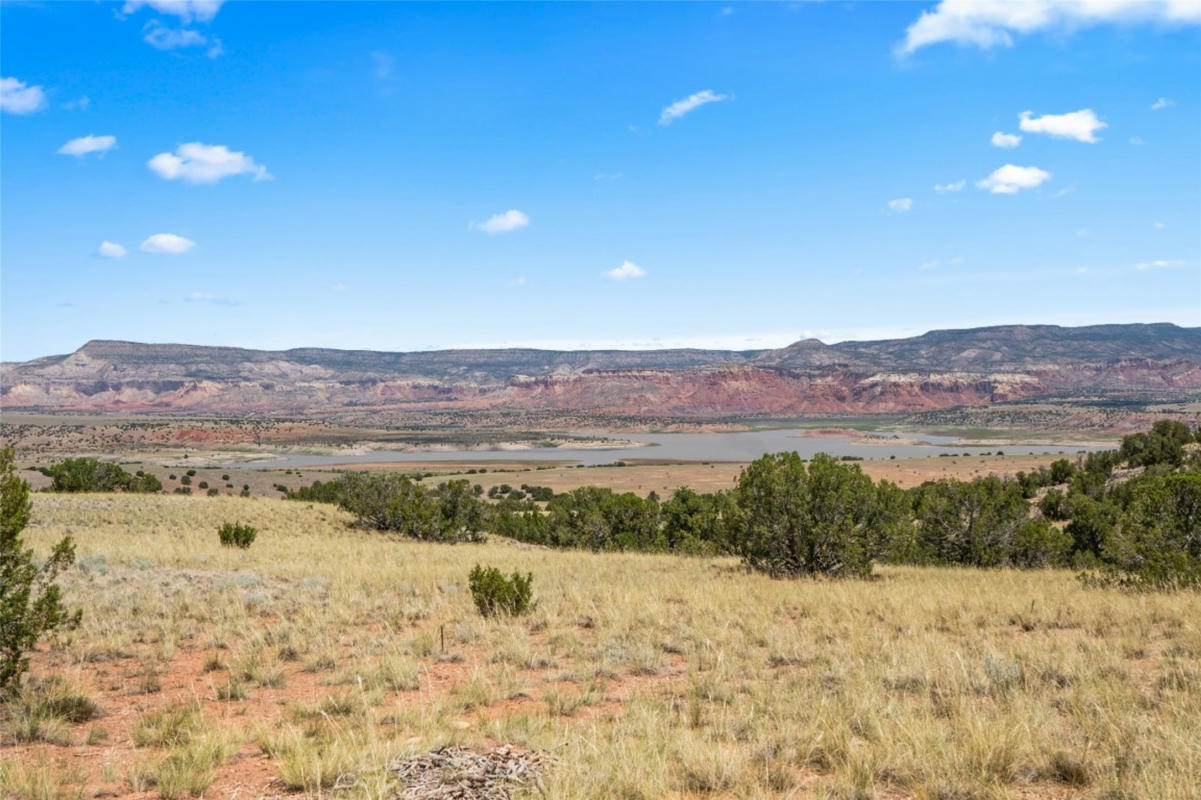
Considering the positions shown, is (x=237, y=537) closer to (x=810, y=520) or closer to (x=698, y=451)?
(x=810, y=520)

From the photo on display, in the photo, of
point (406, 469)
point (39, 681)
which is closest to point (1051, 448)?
point (406, 469)

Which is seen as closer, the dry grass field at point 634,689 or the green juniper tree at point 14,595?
the dry grass field at point 634,689

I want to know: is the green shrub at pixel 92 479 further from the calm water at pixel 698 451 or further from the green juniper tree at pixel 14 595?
the calm water at pixel 698 451

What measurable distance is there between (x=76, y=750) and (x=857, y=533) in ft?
50.0

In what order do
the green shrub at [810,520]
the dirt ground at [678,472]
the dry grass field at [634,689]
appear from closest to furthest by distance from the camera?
the dry grass field at [634,689] → the green shrub at [810,520] → the dirt ground at [678,472]

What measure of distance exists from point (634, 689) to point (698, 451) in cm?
11477

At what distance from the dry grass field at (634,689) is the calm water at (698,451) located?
3389 inches

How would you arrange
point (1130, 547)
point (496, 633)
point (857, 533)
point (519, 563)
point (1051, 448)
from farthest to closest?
point (1051, 448), point (519, 563), point (857, 533), point (1130, 547), point (496, 633)

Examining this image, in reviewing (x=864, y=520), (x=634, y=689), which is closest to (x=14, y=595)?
(x=634, y=689)

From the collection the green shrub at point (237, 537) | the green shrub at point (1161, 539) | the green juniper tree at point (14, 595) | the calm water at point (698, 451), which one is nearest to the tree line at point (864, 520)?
the green shrub at point (1161, 539)

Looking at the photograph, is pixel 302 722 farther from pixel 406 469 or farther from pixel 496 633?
pixel 406 469

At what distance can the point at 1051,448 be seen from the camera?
105m

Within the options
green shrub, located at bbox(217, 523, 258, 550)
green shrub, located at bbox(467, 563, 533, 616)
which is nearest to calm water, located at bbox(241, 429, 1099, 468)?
green shrub, located at bbox(217, 523, 258, 550)

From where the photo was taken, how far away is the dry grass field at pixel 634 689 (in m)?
4.91
